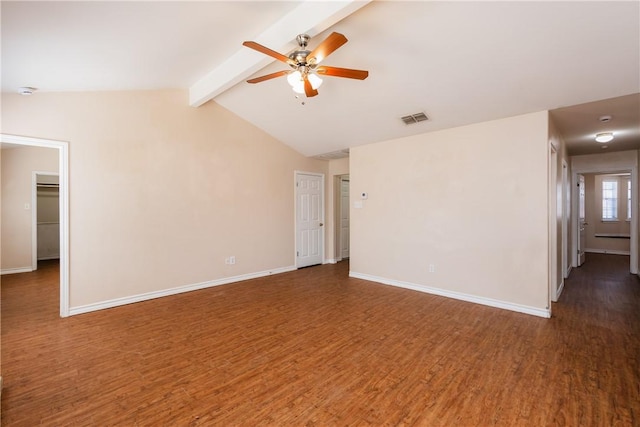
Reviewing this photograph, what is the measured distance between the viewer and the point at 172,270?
14.4 feet

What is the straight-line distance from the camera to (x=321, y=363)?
245 centimetres

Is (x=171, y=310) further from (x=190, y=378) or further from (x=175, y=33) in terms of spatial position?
(x=175, y=33)

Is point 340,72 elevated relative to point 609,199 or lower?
elevated

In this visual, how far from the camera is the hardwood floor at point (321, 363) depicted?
1.86 meters

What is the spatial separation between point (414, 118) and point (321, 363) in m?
3.41

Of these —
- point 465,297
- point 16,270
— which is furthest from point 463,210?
point 16,270

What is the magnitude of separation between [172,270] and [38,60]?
2922mm

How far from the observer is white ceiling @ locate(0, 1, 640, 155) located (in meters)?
2.23

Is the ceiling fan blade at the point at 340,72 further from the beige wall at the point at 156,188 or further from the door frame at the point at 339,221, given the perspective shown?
the door frame at the point at 339,221

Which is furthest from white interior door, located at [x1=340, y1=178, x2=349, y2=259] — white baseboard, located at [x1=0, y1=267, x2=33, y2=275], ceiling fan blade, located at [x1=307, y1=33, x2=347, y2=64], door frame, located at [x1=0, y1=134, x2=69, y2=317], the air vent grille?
white baseboard, located at [x1=0, y1=267, x2=33, y2=275]

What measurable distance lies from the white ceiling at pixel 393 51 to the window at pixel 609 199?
5.94 meters

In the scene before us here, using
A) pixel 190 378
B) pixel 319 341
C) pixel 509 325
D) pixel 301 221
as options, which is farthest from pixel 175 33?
pixel 509 325

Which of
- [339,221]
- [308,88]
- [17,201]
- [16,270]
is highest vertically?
[308,88]

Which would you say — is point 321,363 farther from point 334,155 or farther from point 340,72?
point 334,155
